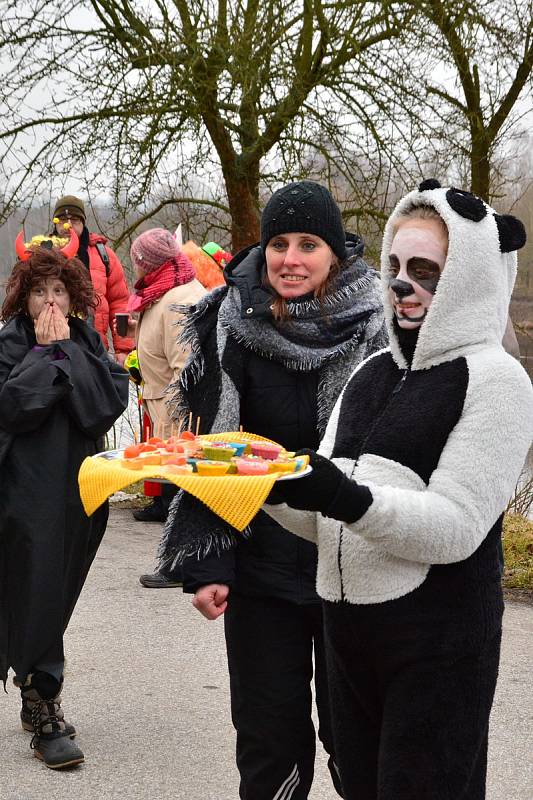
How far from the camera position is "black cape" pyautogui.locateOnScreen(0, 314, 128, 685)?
4055 mm

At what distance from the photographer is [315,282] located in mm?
3014

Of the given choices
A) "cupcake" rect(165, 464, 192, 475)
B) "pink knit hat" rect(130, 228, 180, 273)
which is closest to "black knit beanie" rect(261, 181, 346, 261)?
"cupcake" rect(165, 464, 192, 475)

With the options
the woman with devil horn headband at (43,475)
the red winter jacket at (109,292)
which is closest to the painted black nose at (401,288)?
the woman with devil horn headband at (43,475)

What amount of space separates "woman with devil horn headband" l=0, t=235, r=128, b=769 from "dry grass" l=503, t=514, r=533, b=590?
113 inches

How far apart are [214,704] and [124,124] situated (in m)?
5.24

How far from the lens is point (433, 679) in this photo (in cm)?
219

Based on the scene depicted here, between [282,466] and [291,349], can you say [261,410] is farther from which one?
[282,466]

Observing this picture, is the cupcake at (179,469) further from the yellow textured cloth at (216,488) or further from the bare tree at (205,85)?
the bare tree at (205,85)

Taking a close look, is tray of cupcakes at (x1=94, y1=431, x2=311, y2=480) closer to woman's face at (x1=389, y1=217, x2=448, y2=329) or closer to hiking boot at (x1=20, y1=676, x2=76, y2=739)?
woman's face at (x1=389, y1=217, x2=448, y2=329)

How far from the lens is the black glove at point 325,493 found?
79.6 inches

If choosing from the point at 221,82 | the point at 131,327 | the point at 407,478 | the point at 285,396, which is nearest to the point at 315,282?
the point at 285,396

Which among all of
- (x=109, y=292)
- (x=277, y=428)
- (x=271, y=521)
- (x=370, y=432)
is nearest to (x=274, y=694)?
(x=271, y=521)

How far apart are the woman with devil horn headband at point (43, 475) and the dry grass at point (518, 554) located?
2862mm

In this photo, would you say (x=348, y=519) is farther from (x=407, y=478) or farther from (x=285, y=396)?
(x=285, y=396)
